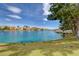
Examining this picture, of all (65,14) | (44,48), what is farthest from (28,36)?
(65,14)

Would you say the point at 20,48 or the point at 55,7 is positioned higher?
the point at 55,7

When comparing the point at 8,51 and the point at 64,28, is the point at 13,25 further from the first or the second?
the point at 64,28

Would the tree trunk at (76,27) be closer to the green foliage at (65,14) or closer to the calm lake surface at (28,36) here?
the green foliage at (65,14)

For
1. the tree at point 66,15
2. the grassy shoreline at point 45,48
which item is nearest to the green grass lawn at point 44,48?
the grassy shoreline at point 45,48

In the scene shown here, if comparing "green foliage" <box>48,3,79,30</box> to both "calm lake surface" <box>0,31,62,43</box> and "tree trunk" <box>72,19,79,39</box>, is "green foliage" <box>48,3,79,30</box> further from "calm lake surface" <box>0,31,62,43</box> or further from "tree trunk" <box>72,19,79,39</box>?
"calm lake surface" <box>0,31,62,43</box>

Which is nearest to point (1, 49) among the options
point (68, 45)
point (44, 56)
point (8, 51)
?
point (8, 51)

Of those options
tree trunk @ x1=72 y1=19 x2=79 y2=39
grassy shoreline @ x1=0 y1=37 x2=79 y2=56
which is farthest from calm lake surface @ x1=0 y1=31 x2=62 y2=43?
tree trunk @ x1=72 y1=19 x2=79 y2=39

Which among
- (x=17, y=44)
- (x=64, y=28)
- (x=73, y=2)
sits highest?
(x=73, y=2)
